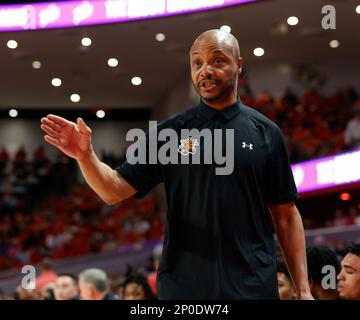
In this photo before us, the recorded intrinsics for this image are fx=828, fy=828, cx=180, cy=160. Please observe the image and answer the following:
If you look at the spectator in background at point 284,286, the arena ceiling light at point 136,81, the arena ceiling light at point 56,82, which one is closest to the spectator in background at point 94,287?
the spectator in background at point 284,286

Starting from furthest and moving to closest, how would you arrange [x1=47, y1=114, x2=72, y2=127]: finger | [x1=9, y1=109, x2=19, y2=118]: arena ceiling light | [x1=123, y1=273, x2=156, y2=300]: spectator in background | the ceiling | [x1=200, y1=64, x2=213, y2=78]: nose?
[x1=9, y1=109, x2=19, y2=118]: arena ceiling light, the ceiling, [x1=123, y1=273, x2=156, y2=300]: spectator in background, [x1=200, y1=64, x2=213, y2=78]: nose, [x1=47, y1=114, x2=72, y2=127]: finger

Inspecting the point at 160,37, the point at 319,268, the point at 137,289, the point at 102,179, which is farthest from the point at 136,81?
the point at 102,179

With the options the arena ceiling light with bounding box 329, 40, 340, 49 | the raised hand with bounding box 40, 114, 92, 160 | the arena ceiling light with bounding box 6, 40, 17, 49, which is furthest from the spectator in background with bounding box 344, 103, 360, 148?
the raised hand with bounding box 40, 114, 92, 160

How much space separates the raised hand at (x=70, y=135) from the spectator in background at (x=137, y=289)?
210cm

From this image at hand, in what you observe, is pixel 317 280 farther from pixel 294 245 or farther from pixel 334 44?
pixel 334 44

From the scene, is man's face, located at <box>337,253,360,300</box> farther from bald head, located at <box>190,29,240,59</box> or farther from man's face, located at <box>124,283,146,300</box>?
man's face, located at <box>124,283,146,300</box>

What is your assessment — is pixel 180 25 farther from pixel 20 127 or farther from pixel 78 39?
pixel 20 127

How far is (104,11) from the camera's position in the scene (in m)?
8.12

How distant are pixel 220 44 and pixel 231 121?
0.20 meters

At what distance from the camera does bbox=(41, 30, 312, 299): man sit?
2.01 meters

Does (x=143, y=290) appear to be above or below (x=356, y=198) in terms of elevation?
below

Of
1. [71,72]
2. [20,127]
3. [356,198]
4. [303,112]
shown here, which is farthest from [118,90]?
[356,198]

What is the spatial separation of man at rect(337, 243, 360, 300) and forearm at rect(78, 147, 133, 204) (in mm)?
982

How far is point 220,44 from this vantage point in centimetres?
210
